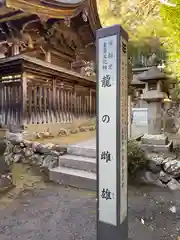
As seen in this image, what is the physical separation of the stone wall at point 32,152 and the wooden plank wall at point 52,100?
0.98 metres

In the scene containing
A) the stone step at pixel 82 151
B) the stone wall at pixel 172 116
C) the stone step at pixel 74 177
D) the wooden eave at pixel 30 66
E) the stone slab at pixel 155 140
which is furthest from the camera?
the stone wall at pixel 172 116

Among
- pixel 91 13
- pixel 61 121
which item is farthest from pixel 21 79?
pixel 91 13

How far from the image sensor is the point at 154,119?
18.8 feet

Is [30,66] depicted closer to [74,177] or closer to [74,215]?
[74,177]

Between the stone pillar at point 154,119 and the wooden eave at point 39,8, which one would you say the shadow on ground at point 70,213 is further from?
the wooden eave at point 39,8

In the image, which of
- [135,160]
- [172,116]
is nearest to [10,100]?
[135,160]

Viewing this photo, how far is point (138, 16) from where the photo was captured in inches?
390

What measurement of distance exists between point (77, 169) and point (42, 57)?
18.5ft

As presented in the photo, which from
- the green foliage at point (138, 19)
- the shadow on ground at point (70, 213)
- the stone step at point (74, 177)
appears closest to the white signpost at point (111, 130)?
the shadow on ground at point (70, 213)

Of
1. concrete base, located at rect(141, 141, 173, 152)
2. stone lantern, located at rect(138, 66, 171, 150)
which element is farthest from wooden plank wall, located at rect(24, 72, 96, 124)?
concrete base, located at rect(141, 141, 173, 152)

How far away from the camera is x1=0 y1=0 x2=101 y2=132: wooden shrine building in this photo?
19.6 ft

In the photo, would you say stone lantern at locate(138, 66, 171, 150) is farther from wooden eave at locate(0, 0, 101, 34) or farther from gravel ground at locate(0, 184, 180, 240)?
wooden eave at locate(0, 0, 101, 34)

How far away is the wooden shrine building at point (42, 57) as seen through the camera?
5.98 meters

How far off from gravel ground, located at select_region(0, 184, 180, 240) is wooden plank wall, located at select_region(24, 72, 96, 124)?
169 inches
